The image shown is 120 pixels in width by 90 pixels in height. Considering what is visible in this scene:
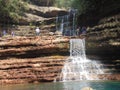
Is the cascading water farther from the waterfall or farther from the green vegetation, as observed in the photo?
the green vegetation

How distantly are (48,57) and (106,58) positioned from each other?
645 centimetres

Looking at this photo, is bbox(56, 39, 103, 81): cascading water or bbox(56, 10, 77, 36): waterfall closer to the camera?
bbox(56, 39, 103, 81): cascading water

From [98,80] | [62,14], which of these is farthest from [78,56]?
[62,14]

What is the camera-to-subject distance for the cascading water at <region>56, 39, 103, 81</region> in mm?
35344

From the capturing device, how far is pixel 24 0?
55.4 metres

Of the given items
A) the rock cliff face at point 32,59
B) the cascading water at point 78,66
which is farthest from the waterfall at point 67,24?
the rock cliff face at point 32,59

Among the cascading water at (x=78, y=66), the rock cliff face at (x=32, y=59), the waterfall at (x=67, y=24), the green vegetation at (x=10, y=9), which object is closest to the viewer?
the rock cliff face at (x=32, y=59)

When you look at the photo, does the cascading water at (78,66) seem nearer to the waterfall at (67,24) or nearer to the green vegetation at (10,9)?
the waterfall at (67,24)

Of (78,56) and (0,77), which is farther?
(78,56)

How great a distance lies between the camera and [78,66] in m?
36.7

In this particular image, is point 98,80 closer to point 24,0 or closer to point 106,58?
point 106,58

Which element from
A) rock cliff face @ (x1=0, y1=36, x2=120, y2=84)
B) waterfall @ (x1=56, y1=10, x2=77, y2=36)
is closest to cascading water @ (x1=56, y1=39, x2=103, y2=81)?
rock cliff face @ (x1=0, y1=36, x2=120, y2=84)

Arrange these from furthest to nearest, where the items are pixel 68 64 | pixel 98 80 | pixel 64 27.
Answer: pixel 64 27 < pixel 68 64 < pixel 98 80

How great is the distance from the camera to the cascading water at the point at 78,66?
116ft
